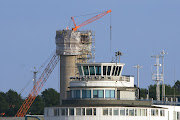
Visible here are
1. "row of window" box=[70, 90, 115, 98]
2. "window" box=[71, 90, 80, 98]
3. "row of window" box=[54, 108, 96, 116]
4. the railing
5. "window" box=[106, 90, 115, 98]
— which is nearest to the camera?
"row of window" box=[54, 108, 96, 116]

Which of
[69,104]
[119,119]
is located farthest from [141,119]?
[69,104]

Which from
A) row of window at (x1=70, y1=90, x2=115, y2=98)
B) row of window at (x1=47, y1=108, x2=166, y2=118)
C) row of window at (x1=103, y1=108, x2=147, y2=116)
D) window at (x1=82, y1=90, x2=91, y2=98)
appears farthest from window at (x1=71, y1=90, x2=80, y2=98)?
row of window at (x1=103, y1=108, x2=147, y2=116)

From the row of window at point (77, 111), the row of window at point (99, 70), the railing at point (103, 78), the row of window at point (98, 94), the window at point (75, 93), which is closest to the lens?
the row of window at point (77, 111)

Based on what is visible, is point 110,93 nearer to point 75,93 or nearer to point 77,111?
point 75,93

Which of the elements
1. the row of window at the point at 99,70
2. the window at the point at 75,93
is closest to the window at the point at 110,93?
the row of window at the point at 99,70

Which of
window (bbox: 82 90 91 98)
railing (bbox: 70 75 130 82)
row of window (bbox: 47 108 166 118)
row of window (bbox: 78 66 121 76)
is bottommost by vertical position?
row of window (bbox: 47 108 166 118)

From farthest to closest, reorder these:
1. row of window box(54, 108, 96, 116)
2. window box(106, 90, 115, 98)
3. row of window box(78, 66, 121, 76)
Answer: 1. row of window box(78, 66, 121, 76)
2. window box(106, 90, 115, 98)
3. row of window box(54, 108, 96, 116)

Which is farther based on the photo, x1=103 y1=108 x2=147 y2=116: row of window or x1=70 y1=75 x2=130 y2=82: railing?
x1=70 y1=75 x2=130 y2=82: railing

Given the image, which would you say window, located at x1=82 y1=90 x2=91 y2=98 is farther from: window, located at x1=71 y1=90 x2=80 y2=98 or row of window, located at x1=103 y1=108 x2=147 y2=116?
row of window, located at x1=103 y1=108 x2=147 y2=116

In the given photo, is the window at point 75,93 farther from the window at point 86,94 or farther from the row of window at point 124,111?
the row of window at point 124,111

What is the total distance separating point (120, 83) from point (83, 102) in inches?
346

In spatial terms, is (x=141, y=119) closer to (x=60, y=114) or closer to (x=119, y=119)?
(x=119, y=119)

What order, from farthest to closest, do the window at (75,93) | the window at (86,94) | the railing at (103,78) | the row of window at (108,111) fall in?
the railing at (103,78), the window at (75,93), the window at (86,94), the row of window at (108,111)

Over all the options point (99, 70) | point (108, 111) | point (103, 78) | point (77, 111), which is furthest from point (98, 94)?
point (99, 70)
